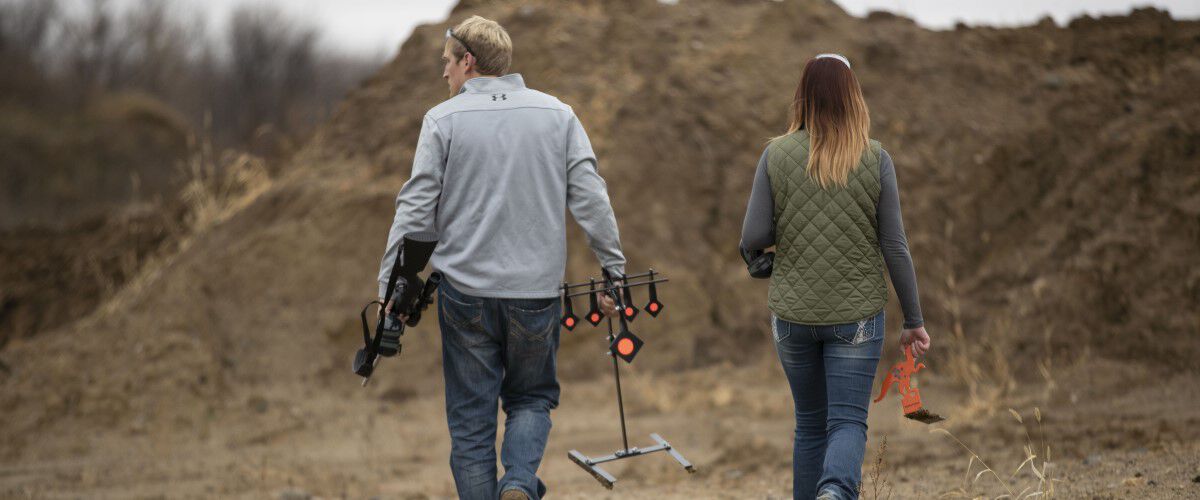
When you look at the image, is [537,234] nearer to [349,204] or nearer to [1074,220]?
[349,204]

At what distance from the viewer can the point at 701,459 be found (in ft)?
25.6

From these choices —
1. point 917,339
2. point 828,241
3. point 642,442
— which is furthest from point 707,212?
point 828,241

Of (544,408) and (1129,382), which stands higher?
(544,408)

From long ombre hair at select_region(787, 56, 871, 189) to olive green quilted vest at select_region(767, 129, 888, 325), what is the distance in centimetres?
4

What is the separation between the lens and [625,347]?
4.42 m

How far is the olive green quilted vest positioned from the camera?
3.92 m

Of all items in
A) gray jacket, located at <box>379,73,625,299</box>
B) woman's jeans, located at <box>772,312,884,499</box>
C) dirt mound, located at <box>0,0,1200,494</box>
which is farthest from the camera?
dirt mound, located at <box>0,0,1200,494</box>

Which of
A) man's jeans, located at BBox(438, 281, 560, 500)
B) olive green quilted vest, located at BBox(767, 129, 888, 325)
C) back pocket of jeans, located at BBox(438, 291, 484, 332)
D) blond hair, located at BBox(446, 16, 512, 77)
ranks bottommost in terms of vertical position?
man's jeans, located at BBox(438, 281, 560, 500)

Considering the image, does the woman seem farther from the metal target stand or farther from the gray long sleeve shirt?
the metal target stand

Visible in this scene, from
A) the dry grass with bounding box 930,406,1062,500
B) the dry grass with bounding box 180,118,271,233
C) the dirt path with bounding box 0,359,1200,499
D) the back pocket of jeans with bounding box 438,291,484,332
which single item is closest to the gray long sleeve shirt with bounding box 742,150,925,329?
the back pocket of jeans with bounding box 438,291,484,332

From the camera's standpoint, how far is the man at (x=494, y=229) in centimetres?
420

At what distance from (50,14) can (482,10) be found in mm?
21895

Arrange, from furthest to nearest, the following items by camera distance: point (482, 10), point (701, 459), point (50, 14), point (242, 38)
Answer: point (242, 38)
point (50, 14)
point (482, 10)
point (701, 459)

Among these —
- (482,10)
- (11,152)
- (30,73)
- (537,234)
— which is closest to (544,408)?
(537,234)
